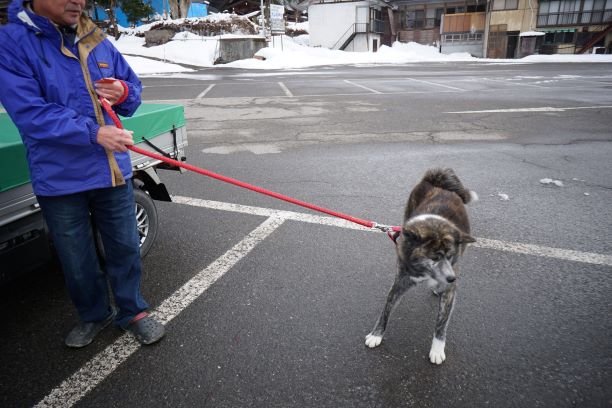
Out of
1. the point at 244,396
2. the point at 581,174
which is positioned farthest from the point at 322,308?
the point at 581,174

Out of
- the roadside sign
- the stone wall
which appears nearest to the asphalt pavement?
the stone wall

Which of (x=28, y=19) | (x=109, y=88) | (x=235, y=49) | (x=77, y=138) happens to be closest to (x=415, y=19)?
(x=235, y=49)

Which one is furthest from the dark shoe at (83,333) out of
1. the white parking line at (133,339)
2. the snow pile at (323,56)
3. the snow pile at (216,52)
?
the snow pile at (323,56)

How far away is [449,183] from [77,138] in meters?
2.52

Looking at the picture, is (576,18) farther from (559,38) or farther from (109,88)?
(109,88)

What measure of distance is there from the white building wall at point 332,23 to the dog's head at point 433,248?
147 ft

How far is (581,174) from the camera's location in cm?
561

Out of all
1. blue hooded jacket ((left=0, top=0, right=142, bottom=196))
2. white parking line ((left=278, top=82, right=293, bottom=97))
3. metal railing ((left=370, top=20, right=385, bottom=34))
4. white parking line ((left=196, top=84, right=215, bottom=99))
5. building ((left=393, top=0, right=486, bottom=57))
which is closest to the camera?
blue hooded jacket ((left=0, top=0, right=142, bottom=196))

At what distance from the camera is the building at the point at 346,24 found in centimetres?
4234

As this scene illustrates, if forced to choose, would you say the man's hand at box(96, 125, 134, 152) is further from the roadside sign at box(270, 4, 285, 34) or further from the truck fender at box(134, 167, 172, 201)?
the roadside sign at box(270, 4, 285, 34)

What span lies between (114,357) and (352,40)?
151 ft

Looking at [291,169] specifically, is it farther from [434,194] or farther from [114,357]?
[114,357]

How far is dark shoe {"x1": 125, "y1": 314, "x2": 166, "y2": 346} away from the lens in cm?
258

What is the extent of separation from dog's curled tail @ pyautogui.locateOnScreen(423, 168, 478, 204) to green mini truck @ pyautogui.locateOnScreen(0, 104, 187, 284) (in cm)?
243
